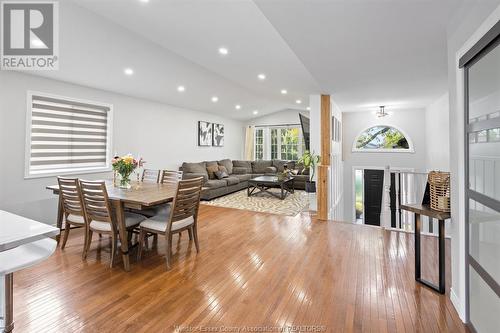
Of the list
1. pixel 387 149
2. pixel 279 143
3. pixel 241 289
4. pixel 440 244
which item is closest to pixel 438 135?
pixel 387 149

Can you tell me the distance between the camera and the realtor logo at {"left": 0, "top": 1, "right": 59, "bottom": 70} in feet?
8.42

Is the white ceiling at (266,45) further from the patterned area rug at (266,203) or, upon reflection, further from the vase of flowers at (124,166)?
the patterned area rug at (266,203)

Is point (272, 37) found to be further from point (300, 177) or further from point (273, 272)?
point (300, 177)

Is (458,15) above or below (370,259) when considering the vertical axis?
above

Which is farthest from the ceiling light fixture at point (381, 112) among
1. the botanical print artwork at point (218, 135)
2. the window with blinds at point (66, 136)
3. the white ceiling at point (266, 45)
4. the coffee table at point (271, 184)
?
the window with blinds at point (66, 136)

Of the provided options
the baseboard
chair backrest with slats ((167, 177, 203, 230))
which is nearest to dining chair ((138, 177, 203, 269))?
chair backrest with slats ((167, 177, 203, 230))

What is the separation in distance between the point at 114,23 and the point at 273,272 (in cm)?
354

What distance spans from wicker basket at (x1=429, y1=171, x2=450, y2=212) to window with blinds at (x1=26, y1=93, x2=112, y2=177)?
203 inches

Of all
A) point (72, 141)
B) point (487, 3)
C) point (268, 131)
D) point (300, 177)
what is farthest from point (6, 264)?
point (268, 131)

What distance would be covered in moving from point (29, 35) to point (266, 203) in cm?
491

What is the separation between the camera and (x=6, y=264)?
3.59 feet

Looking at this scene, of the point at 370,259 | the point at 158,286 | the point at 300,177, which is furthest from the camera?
the point at 300,177

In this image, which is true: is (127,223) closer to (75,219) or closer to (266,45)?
(75,219)

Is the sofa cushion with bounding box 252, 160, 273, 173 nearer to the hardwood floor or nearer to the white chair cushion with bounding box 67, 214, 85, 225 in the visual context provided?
the hardwood floor
